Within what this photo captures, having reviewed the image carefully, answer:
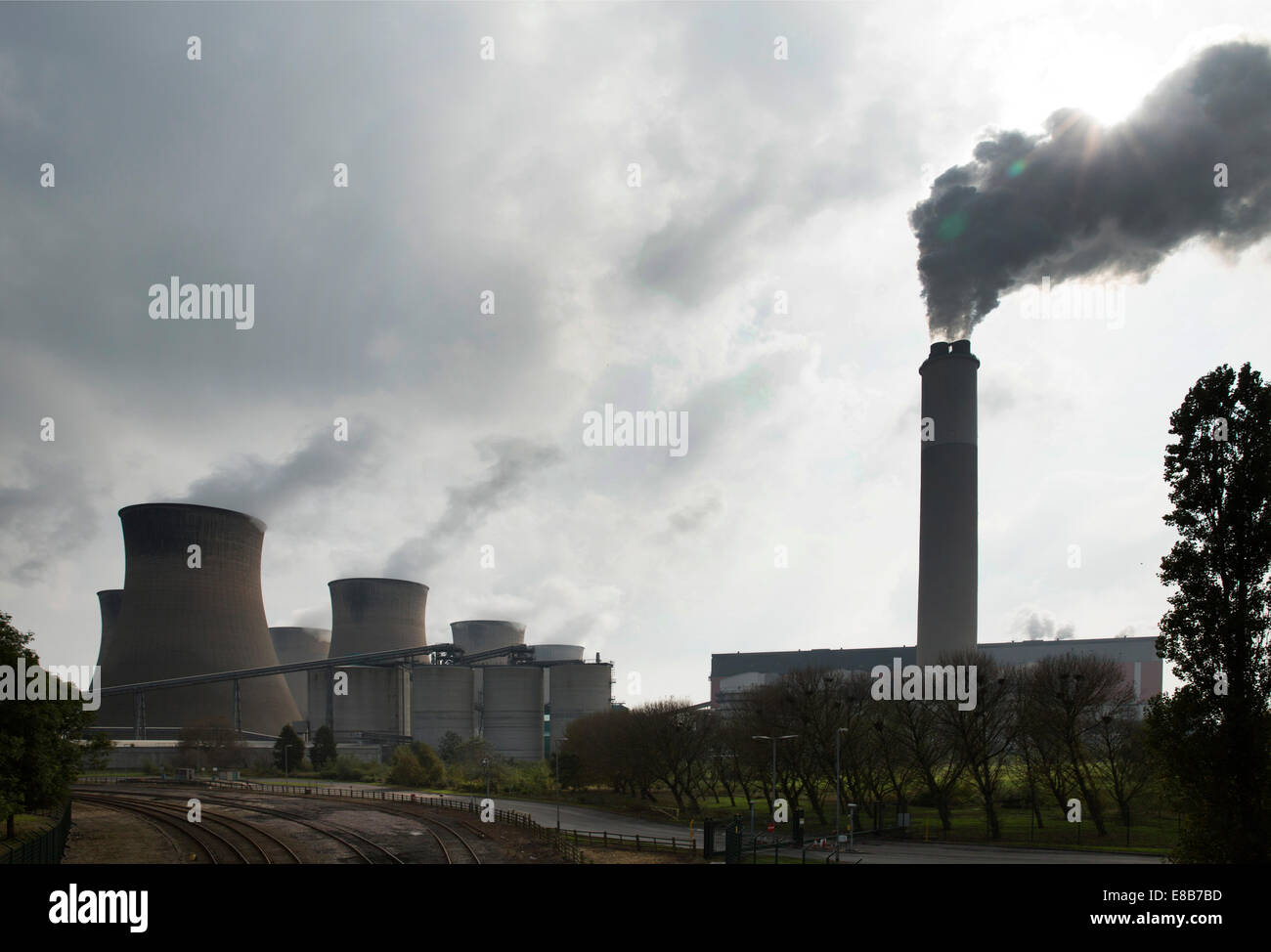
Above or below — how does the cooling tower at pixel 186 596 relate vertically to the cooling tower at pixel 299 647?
above

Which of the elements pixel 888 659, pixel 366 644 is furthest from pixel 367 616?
pixel 888 659

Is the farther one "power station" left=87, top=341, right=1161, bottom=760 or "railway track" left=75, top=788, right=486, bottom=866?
"power station" left=87, top=341, right=1161, bottom=760

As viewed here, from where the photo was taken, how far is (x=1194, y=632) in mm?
16797

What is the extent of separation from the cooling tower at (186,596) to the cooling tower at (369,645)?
63.5 feet

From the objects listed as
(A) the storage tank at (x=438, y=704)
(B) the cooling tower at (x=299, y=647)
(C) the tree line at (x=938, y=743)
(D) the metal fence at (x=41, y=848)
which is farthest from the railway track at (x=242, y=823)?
(B) the cooling tower at (x=299, y=647)

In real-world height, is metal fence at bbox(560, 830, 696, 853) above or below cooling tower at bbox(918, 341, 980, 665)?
below

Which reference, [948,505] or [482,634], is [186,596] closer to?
[948,505]

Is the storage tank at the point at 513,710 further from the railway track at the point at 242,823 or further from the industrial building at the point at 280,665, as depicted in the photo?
the railway track at the point at 242,823

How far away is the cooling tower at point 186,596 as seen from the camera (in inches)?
2451

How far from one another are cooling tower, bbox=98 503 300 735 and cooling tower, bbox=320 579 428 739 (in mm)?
19343

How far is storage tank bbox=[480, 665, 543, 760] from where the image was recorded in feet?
309

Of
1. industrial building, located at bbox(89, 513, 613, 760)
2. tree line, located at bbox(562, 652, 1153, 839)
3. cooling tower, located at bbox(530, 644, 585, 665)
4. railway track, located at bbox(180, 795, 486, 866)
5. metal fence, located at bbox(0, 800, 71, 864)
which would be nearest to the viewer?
metal fence, located at bbox(0, 800, 71, 864)

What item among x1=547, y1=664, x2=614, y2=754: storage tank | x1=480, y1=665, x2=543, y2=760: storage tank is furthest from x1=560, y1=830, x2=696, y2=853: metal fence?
x1=480, y1=665, x2=543, y2=760: storage tank

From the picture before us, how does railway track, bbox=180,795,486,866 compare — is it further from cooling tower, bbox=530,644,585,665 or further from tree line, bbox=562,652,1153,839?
cooling tower, bbox=530,644,585,665
